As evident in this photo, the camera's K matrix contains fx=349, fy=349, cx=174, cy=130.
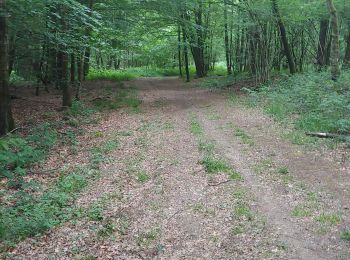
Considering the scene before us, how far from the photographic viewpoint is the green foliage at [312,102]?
11.3 m

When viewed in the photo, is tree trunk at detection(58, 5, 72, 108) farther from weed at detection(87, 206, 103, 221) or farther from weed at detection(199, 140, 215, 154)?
weed at detection(87, 206, 103, 221)

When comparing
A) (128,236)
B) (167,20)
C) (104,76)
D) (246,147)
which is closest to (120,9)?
(167,20)

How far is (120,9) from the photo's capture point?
20.4 meters

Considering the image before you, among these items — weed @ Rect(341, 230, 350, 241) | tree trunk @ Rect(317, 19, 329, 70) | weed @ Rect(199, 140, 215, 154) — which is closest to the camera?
weed @ Rect(341, 230, 350, 241)

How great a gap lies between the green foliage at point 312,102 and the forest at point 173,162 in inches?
2.8

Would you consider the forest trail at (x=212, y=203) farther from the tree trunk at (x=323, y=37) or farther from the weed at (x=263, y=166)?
the tree trunk at (x=323, y=37)

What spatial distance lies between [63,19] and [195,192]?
9.95 metres

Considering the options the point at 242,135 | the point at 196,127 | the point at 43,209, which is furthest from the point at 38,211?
the point at 196,127

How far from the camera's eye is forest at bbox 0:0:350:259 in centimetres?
573

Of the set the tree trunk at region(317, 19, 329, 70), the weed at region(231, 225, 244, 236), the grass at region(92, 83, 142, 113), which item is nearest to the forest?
the weed at region(231, 225, 244, 236)

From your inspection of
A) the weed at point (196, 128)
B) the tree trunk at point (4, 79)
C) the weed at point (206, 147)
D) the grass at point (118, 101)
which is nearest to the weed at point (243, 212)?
the weed at point (206, 147)

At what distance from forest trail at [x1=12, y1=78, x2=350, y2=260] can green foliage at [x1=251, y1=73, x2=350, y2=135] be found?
4.50 feet

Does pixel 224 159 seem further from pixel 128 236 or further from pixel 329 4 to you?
pixel 329 4

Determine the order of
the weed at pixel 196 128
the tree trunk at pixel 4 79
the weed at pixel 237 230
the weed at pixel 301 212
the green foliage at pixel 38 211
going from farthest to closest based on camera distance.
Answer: the weed at pixel 196 128 → the tree trunk at pixel 4 79 → the weed at pixel 301 212 → the green foliage at pixel 38 211 → the weed at pixel 237 230
